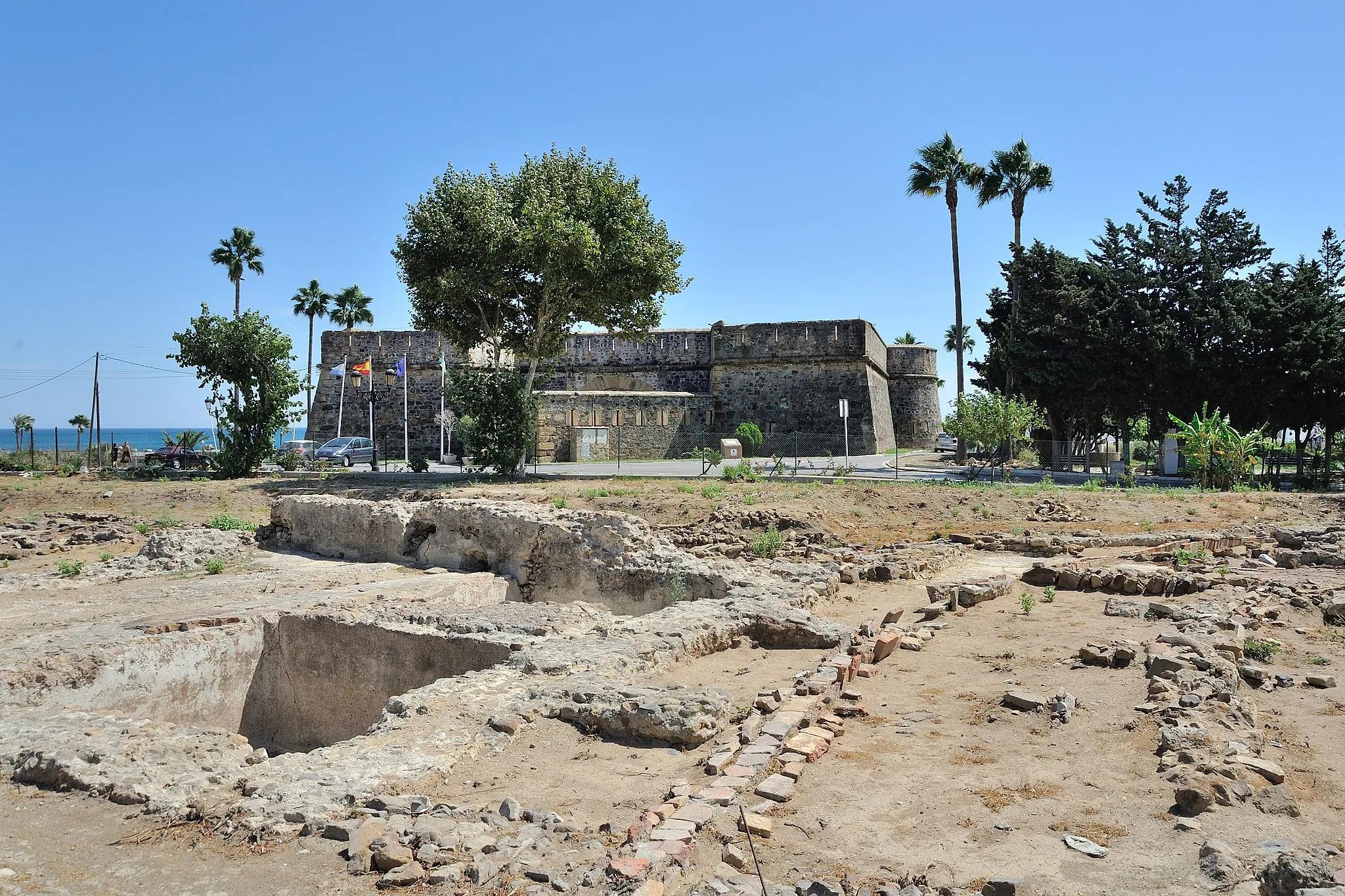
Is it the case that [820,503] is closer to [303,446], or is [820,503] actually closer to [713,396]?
[713,396]

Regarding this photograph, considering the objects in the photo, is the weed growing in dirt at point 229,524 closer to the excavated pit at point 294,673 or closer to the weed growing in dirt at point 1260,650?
the excavated pit at point 294,673

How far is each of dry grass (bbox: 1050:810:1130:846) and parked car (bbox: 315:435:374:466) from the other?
34761mm

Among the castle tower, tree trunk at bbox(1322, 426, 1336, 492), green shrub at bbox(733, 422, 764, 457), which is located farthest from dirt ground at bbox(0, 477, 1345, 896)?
the castle tower

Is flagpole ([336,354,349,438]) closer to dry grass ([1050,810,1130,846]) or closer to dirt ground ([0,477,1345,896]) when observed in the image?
dirt ground ([0,477,1345,896])

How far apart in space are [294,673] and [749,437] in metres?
28.3

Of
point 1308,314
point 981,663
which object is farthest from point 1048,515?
Answer: point 1308,314

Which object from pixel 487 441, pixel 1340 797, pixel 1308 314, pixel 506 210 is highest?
pixel 506 210

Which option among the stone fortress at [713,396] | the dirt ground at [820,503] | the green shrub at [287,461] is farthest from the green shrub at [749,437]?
the green shrub at [287,461]

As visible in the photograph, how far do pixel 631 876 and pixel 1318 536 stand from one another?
15803 millimetres

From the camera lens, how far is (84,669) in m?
8.05

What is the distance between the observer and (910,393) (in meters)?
48.8

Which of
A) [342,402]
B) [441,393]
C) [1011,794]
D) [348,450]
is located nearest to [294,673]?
[1011,794]

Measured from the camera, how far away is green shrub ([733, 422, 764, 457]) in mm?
36062

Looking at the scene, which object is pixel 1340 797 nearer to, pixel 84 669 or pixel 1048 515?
pixel 84 669
